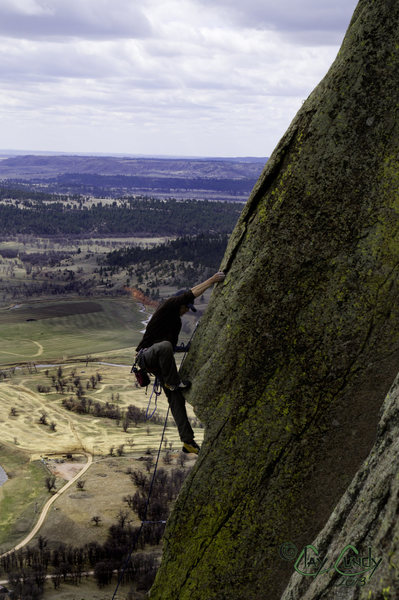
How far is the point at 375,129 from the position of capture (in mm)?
7371

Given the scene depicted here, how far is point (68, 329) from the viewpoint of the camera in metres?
63.4

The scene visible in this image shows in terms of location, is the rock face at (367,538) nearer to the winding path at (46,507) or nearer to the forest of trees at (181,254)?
the winding path at (46,507)

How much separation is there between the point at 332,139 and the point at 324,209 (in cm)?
93

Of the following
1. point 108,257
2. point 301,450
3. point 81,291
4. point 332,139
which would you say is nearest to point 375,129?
point 332,139

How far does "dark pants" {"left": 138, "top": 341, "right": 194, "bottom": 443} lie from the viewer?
8727mm

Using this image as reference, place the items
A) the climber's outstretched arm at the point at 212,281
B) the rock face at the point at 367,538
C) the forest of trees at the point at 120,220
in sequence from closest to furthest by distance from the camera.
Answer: the rock face at the point at 367,538 → the climber's outstretched arm at the point at 212,281 → the forest of trees at the point at 120,220

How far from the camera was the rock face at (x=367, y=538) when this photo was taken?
4.38 metres

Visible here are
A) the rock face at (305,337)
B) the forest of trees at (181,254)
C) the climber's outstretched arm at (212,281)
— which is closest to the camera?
the rock face at (305,337)

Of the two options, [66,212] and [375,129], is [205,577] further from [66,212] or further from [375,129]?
[66,212]

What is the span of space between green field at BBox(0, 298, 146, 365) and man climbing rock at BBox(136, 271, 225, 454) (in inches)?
1627

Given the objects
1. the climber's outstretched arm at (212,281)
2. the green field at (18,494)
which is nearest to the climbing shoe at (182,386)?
the climber's outstretched arm at (212,281)

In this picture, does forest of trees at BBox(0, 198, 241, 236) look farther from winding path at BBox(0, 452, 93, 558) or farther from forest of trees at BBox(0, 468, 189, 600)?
forest of trees at BBox(0, 468, 189, 600)

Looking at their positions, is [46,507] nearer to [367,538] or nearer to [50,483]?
[50,483]

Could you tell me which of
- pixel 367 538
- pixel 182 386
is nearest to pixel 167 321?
pixel 182 386
